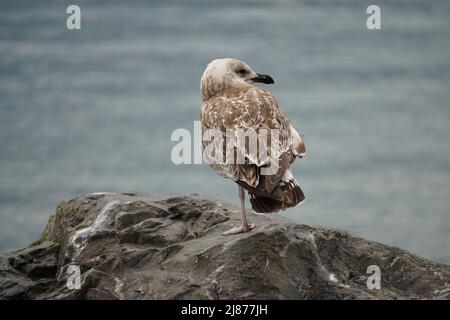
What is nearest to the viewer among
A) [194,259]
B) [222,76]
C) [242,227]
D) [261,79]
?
[194,259]

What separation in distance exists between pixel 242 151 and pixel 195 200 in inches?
61.4

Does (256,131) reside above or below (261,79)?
below

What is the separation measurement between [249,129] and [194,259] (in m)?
1.52

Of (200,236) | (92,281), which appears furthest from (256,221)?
(92,281)

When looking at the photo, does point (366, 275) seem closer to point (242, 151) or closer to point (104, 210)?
point (242, 151)

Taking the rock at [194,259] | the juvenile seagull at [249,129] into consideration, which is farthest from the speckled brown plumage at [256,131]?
the rock at [194,259]

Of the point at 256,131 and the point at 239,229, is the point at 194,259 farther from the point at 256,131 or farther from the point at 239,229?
the point at 256,131

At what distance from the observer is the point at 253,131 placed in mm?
10422

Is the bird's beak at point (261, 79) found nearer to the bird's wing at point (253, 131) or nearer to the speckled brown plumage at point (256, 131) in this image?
the speckled brown plumage at point (256, 131)

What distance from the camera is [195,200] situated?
37.9ft

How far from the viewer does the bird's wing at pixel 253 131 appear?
999 centimetres

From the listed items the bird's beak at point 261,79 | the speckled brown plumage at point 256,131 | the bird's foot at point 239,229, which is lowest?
the bird's foot at point 239,229

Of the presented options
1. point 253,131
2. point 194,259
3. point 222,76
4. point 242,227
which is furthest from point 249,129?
point 194,259

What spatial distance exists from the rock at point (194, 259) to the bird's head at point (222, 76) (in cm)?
124
